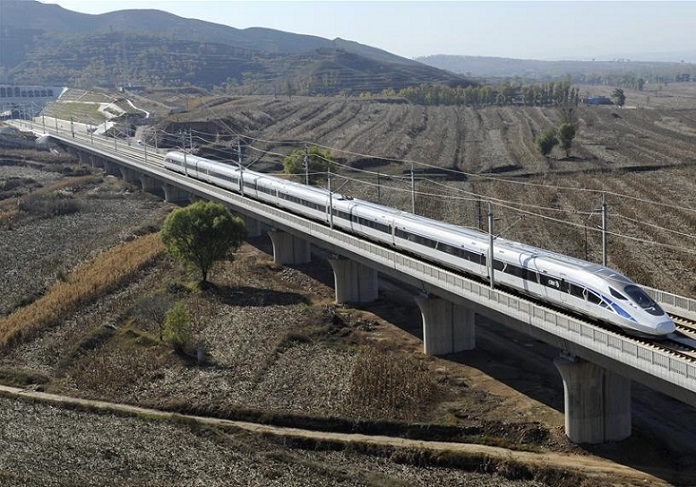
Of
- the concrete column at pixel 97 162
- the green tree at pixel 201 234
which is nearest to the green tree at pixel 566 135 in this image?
the green tree at pixel 201 234

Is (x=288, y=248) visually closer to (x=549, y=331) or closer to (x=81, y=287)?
(x=81, y=287)

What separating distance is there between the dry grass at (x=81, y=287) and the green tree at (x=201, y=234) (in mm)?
6274

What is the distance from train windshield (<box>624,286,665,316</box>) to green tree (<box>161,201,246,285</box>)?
3415 centimetres

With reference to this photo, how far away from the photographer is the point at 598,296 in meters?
33.1

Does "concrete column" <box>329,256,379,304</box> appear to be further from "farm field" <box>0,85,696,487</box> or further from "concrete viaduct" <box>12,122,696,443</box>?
"farm field" <box>0,85,696,487</box>

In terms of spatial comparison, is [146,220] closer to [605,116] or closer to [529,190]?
[529,190]

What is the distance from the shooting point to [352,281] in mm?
55781

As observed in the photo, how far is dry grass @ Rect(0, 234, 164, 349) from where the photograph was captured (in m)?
52.9

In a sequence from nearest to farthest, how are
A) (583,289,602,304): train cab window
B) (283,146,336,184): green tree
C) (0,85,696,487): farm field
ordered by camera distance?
1. (583,289,602,304): train cab window
2. (0,85,696,487): farm field
3. (283,146,336,184): green tree

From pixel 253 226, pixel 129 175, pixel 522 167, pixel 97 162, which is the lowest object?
pixel 253 226

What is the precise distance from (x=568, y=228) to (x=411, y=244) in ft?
99.6

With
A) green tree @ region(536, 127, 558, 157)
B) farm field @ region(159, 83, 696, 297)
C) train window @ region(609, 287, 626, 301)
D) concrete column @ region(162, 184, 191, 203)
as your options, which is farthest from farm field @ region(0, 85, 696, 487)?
green tree @ region(536, 127, 558, 157)

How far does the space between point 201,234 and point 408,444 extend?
29.0 meters

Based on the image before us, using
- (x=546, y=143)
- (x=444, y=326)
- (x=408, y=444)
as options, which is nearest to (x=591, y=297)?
(x=408, y=444)
